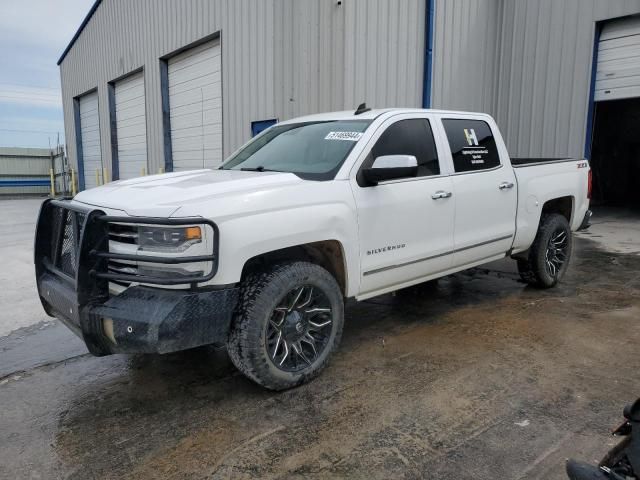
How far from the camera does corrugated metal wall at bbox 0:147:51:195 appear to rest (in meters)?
26.7

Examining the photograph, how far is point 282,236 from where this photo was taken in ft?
10.0

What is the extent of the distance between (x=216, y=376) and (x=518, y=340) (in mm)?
2453

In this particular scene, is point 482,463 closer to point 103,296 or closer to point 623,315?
point 103,296

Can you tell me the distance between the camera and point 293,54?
980cm

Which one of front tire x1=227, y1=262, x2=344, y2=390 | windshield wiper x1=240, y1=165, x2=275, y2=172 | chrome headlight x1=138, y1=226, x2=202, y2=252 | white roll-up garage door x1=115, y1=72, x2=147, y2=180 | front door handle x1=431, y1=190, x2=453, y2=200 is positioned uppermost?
white roll-up garage door x1=115, y1=72, x2=147, y2=180

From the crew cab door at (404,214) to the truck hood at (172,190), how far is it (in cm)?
65

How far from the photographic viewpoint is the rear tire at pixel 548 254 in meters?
5.41

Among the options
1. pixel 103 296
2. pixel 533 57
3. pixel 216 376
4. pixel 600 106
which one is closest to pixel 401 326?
pixel 216 376

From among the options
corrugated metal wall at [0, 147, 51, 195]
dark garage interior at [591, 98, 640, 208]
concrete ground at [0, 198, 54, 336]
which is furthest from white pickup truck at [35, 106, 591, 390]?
corrugated metal wall at [0, 147, 51, 195]

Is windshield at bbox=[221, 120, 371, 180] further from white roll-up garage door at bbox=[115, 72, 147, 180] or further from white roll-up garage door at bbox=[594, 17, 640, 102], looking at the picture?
white roll-up garage door at bbox=[115, 72, 147, 180]

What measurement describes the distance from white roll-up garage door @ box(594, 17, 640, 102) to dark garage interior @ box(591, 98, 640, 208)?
18.2 feet

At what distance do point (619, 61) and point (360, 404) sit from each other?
10646 millimetres

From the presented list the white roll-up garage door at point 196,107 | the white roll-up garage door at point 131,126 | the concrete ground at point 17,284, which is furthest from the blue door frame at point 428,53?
the white roll-up garage door at point 131,126

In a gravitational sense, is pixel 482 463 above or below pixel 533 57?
below
